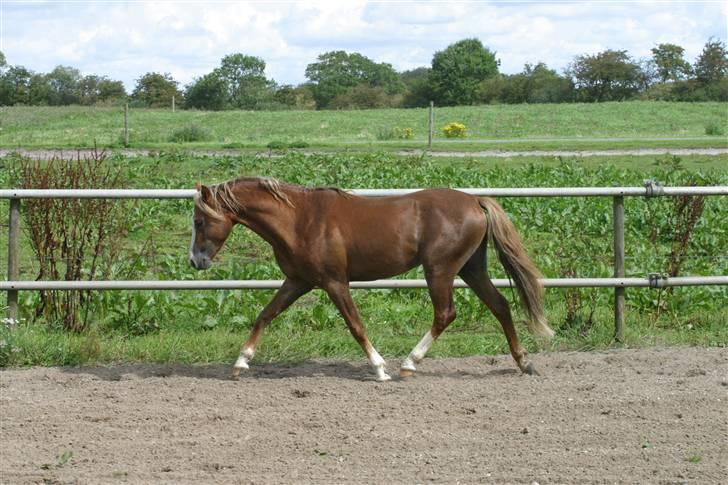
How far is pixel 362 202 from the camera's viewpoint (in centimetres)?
789

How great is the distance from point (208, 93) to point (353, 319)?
230 feet

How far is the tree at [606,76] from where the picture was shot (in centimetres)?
6762

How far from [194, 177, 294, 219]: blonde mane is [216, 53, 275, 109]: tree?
212 ft

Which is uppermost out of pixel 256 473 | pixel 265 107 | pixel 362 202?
pixel 265 107

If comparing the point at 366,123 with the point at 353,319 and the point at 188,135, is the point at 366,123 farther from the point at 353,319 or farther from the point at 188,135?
the point at 353,319

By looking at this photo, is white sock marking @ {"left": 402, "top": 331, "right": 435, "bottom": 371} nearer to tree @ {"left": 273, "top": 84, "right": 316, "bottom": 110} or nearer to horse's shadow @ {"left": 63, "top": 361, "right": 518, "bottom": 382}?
horse's shadow @ {"left": 63, "top": 361, "right": 518, "bottom": 382}

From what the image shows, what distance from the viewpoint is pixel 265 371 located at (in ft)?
26.3

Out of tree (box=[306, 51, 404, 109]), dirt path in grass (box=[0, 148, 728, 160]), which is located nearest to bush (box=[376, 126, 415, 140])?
dirt path in grass (box=[0, 148, 728, 160])

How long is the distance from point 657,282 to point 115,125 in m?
39.8

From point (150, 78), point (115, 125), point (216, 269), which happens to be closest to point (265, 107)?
point (150, 78)

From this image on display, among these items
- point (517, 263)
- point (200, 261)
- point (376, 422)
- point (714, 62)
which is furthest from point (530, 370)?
point (714, 62)

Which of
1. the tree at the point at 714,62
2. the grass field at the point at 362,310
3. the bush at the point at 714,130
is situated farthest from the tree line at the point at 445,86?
the grass field at the point at 362,310

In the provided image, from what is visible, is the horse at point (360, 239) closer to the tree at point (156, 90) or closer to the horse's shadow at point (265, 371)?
the horse's shadow at point (265, 371)

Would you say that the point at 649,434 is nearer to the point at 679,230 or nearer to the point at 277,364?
the point at 277,364
